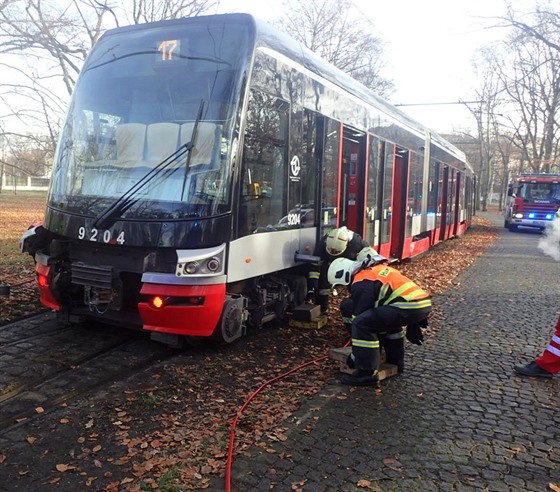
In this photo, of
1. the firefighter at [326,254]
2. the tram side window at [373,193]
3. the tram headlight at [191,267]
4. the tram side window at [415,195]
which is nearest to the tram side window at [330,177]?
the firefighter at [326,254]

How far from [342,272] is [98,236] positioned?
95.7 inches

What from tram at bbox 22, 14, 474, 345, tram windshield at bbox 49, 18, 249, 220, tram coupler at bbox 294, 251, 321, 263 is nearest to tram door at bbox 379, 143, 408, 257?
tram at bbox 22, 14, 474, 345

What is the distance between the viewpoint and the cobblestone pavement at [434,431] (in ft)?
10.8

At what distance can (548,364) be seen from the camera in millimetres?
5199

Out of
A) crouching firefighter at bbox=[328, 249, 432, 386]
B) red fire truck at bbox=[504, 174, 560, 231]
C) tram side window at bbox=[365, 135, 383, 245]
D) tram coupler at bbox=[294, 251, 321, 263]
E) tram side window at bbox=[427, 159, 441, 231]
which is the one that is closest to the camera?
crouching firefighter at bbox=[328, 249, 432, 386]

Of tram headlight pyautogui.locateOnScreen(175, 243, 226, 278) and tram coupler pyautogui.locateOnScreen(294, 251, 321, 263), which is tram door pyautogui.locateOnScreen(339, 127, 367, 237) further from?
tram headlight pyautogui.locateOnScreen(175, 243, 226, 278)

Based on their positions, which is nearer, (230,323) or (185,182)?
(185,182)

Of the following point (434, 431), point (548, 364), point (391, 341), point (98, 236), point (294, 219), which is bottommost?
point (434, 431)

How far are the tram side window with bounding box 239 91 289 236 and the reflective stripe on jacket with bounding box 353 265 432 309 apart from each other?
129cm

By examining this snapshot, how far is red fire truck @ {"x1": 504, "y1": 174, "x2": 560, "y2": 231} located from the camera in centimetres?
2595

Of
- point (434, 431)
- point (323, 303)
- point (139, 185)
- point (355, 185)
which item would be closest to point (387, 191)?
point (355, 185)

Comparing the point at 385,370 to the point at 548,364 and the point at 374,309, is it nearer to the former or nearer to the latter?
the point at 374,309

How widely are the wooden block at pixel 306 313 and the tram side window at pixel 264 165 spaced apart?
1.38 meters

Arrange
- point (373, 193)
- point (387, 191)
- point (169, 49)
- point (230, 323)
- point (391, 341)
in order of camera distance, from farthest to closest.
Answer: point (387, 191), point (373, 193), point (169, 49), point (230, 323), point (391, 341)
